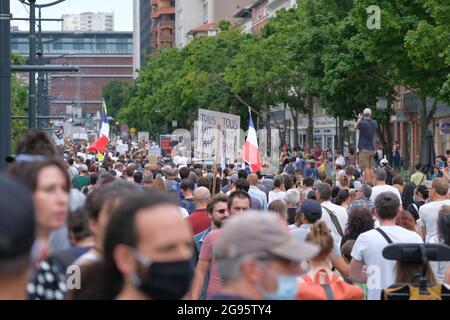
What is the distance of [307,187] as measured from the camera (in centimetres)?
1923

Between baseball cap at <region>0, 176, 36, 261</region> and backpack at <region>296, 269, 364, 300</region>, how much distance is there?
337 cm

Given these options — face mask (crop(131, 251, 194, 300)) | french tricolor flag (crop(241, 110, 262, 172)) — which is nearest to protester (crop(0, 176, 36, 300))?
face mask (crop(131, 251, 194, 300))

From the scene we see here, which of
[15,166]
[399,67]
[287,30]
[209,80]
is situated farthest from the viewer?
[209,80]

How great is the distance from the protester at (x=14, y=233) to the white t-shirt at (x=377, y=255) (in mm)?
5449

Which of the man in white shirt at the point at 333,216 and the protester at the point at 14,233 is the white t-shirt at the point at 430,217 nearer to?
the man in white shirt at the point at 333,216

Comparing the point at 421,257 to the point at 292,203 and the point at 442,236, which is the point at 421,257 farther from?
the point at 292,203

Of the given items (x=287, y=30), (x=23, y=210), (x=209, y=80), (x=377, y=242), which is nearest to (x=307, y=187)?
(x=377, y=242)

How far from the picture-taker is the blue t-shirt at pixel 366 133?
26406 mm

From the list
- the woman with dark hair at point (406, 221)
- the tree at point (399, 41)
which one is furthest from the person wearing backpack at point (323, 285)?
the tree at point (399, 41)

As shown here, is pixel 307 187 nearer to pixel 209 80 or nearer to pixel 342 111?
pixel 342 111

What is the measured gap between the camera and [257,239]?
15.2 feet

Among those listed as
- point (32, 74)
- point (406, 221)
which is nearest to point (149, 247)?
point (406, 221)
